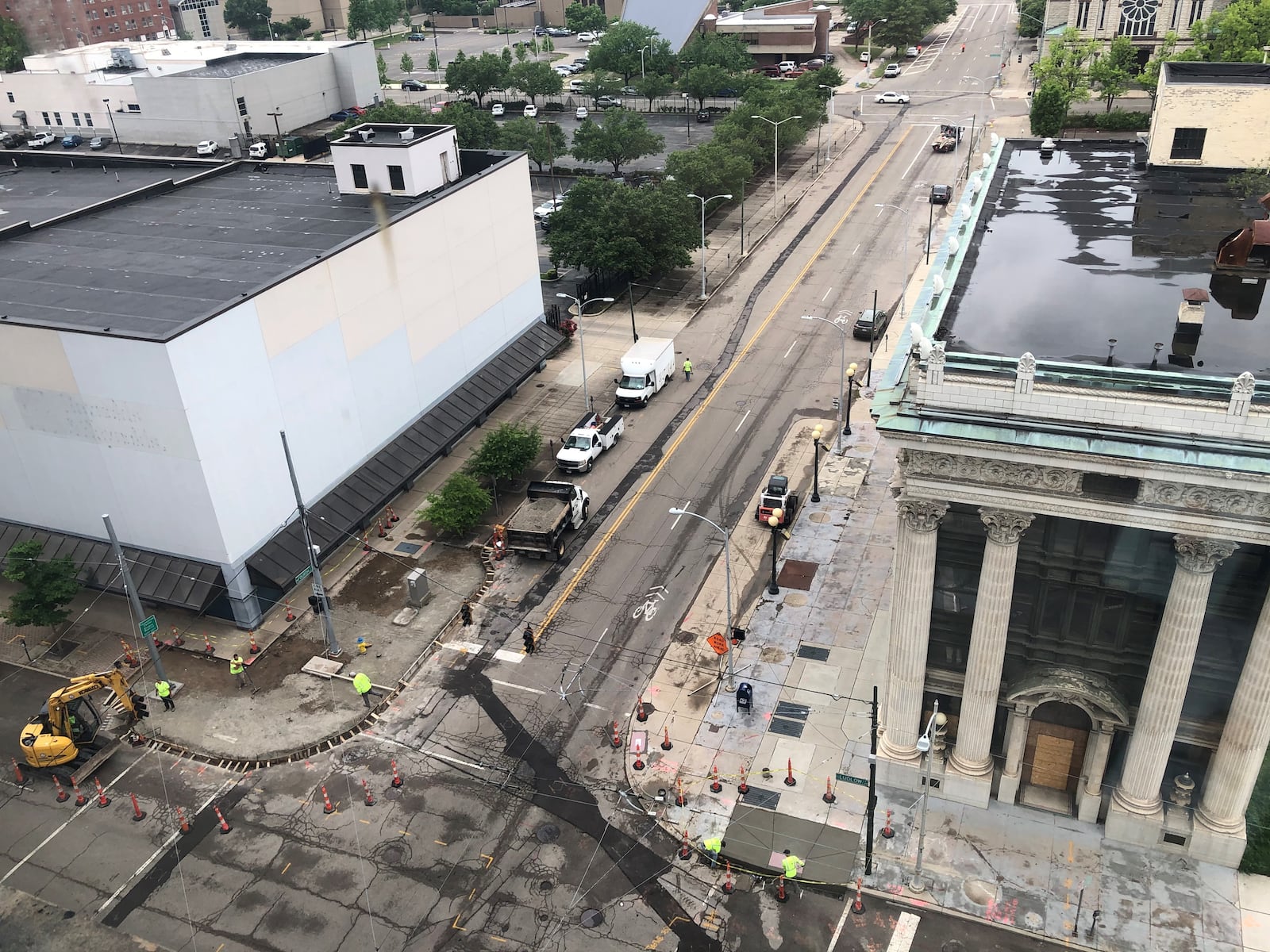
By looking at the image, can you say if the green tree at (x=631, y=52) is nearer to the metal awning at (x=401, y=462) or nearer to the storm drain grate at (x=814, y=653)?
the metal awning at (x=401, y=462)

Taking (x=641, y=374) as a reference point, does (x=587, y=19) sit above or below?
above

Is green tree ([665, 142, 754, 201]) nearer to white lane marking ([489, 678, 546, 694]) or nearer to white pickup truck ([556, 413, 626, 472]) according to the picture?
white pickup truck ([556, 413, 626, 472])

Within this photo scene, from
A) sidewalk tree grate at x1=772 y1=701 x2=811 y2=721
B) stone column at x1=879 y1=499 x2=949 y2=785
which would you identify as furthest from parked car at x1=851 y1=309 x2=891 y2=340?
stone column at x1=879 y1=499 x2=949 y2=785

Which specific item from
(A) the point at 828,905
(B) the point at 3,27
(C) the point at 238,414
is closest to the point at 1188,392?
(A) the point at 828,905

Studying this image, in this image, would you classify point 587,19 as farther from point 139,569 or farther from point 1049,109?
point 139,569

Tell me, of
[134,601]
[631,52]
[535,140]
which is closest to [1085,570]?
[134,601]

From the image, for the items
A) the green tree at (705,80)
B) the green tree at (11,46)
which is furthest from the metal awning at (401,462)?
the green tree at (11,46)
